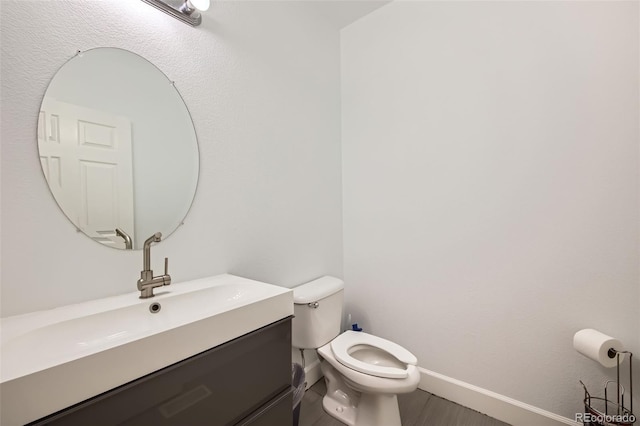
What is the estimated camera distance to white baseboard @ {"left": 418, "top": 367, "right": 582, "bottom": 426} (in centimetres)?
133

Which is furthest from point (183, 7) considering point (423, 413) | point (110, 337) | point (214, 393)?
point (423, 413)

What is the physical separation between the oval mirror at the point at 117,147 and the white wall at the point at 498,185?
1261 mm

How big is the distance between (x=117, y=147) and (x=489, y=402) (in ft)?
7.35

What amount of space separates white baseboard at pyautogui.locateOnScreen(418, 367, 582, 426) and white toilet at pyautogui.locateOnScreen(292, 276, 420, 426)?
0.43 meters

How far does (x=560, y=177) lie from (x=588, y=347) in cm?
78

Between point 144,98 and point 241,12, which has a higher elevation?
point 241,12

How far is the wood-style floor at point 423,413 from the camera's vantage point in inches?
56.4

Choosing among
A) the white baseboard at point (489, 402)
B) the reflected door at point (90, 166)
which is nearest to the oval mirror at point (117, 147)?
the reflected door at point (90, 166)

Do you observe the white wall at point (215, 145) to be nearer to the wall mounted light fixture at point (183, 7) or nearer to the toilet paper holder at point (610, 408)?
the wall mounted light fixture at point (183, 7)

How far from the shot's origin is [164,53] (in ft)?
3.52

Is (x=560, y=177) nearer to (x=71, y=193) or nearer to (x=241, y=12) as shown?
(x=241, y=12)

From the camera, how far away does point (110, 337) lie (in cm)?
78

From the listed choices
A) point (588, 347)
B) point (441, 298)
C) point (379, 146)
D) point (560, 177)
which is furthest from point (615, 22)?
point (441, 298)

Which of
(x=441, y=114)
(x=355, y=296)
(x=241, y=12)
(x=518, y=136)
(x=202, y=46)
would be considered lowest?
(x=355, y=296)
